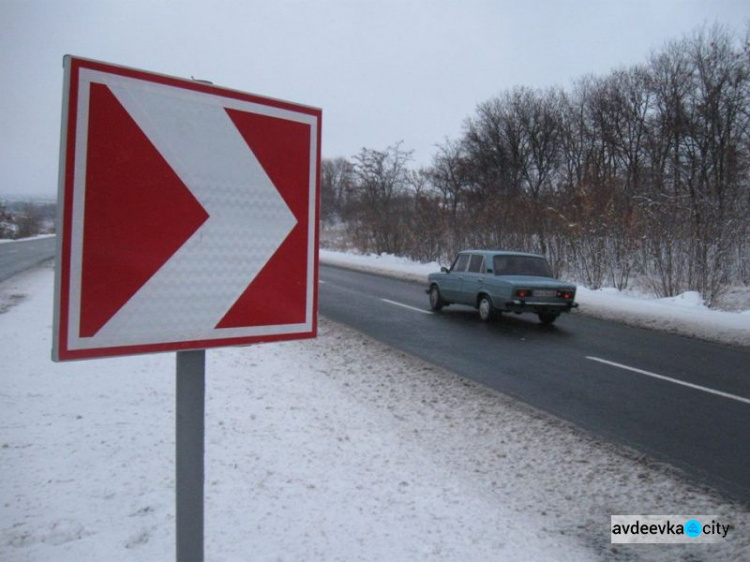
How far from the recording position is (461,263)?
44.7ft

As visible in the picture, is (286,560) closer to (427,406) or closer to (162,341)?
(162,341)

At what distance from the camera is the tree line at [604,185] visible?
703 inches

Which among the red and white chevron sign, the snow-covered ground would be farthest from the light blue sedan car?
the red and white chevron sign

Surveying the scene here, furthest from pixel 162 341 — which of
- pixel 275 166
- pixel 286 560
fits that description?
pixel 286 560

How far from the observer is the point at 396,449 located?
15.0ft

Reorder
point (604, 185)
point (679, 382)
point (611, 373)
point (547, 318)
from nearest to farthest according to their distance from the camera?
point (679, 382)
point (611, 373)
point (547, 318)
point (604, 185)

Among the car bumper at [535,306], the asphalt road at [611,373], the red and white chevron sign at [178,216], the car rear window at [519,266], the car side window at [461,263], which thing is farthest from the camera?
the car side window at [461,263]

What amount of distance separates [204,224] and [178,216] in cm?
8

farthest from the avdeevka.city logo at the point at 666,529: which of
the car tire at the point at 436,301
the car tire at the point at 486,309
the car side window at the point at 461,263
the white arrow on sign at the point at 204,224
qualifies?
the car tire at the point at 436,301

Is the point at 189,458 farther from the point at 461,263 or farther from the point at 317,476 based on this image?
the point at 461,263

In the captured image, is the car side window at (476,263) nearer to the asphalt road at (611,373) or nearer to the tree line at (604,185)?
the asphalt road at (611,373)

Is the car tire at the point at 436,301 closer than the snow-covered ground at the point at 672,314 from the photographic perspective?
No

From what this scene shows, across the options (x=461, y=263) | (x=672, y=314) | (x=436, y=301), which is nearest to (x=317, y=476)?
(x=461, y=263)

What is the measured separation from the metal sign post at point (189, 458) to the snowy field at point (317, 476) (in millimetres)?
1493
